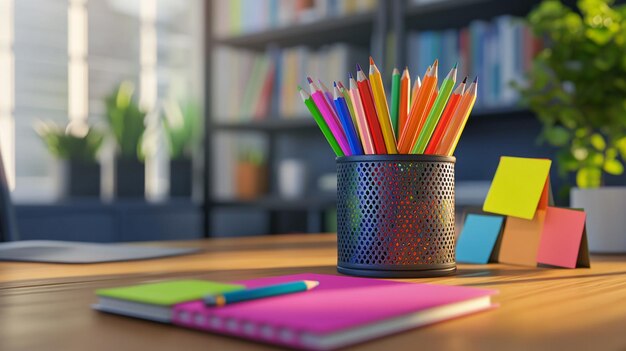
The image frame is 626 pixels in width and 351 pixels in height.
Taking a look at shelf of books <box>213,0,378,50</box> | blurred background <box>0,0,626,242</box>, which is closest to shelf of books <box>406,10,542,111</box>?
blurred background <box>0,0,626,242</box>

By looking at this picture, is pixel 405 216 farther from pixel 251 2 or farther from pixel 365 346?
pixel 251 2

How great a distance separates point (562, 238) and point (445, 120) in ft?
0.80

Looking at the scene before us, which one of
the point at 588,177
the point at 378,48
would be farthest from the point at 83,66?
the point at 588,177

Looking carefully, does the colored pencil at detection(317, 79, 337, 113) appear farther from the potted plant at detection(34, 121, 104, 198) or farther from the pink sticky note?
the potted plant at detection(34, 121, 104, 198)

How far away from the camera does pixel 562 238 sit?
82 centimetres

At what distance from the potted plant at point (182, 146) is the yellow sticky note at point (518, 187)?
7.60 ft

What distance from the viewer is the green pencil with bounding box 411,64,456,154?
0.68 metres

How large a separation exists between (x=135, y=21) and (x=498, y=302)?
3134mm

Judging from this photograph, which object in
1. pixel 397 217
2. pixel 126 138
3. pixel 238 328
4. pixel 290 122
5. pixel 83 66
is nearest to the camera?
pixel 238 328

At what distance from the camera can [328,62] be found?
269 centimetres

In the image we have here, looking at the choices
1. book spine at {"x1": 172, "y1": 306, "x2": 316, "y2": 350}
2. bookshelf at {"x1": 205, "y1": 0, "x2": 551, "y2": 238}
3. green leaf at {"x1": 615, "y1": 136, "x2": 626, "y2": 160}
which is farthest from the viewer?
bookshelf at {"x1": 205, "y1": 0, "x2": 551, "y2": 238}

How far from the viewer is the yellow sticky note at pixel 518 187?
844mm

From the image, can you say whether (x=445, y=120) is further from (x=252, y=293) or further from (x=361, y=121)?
(x=252, y=293)

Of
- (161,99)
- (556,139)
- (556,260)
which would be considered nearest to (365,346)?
(556,260)
